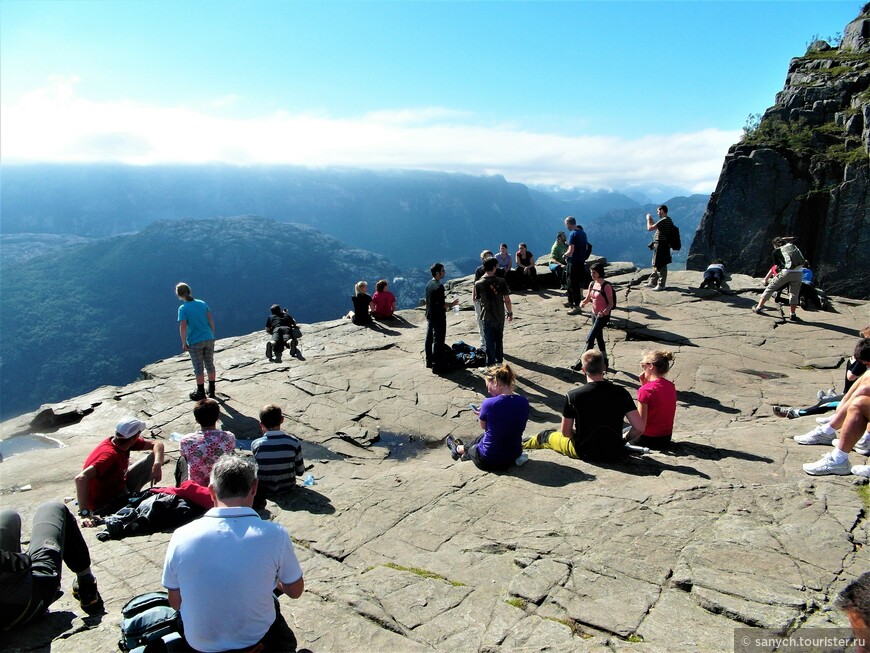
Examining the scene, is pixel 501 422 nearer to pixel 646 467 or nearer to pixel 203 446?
pixel 646 467

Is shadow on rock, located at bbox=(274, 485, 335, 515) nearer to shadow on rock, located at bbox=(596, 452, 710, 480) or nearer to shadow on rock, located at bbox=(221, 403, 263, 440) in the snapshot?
shadow on rock, located at bbox=(596, 452, 710, 480)

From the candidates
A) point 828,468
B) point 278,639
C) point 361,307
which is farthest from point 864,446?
point 361,307

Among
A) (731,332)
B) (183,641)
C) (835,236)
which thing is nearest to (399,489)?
(183,641)

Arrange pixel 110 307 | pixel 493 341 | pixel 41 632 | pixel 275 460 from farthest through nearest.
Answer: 1. pixel 110 307
2. pixel 493 341
3. pixel 275 460
4. pixel 41 632

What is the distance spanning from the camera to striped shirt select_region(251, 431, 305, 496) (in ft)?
22.4

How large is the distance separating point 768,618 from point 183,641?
416 centimetres

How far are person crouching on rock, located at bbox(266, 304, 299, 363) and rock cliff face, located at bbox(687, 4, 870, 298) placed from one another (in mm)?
26619

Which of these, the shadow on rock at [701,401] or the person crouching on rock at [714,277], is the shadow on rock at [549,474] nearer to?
the shadow on rock at [701,401]

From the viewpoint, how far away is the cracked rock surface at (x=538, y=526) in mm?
3932

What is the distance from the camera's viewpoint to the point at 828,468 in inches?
231

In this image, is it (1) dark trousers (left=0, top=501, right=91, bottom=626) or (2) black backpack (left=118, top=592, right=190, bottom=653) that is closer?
(2) black backpack (left=118, top=592, right=190, bottom=653)

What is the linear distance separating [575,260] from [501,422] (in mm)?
9921

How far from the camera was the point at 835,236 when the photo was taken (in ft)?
91.7

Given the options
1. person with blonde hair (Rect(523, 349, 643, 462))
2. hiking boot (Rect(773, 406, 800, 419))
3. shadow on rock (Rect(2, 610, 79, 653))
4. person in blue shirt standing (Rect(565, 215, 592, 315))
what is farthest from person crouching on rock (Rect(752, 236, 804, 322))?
shadow on rock (Rect(2, 610, 79, 653))
